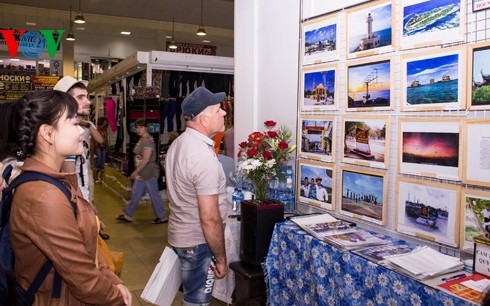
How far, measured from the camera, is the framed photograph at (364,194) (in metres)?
2.62

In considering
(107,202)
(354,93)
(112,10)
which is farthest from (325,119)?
(112,10)

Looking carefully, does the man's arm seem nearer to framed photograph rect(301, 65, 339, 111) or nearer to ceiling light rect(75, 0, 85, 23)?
framed photograph rect(301, 65, 339, 111)

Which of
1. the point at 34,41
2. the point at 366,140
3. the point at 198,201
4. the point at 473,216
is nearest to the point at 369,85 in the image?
the point at 366,140

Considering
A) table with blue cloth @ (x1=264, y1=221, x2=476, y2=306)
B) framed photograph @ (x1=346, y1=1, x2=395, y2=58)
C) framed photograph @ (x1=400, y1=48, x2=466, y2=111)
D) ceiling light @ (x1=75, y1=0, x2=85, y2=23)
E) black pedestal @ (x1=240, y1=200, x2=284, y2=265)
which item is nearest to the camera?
table with blue cloth @ (x1=264, y1=221, x2=476, y2=306)

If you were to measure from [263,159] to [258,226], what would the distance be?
0.50m

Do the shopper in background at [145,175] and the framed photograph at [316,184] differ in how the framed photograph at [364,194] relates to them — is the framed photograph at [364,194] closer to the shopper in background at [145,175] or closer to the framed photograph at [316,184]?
the framed photograph at [316,184]

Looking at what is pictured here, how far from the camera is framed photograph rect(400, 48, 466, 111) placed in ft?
7.14

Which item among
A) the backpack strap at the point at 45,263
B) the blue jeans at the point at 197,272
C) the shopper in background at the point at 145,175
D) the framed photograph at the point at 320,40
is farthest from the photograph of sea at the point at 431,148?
the shopper in background at the point at 145,175

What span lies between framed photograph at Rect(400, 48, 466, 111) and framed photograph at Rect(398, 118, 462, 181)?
0.09 m

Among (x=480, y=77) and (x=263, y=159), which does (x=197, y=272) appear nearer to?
(x=263, y=159)

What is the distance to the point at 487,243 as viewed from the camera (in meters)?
1.82

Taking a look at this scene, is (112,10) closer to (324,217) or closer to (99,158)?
(99,158)

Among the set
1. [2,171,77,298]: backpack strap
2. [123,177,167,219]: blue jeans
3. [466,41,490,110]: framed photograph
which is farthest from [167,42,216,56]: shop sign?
[2,171,77,298]: backpack strap

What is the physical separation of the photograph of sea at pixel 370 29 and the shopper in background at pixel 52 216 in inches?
73.3
